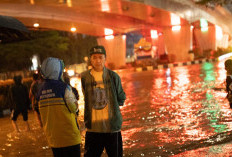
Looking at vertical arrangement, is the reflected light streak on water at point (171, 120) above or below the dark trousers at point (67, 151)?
below

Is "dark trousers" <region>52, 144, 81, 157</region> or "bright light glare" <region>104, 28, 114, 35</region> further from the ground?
"bright light glare" <region>104, 28, 114, 35</region>

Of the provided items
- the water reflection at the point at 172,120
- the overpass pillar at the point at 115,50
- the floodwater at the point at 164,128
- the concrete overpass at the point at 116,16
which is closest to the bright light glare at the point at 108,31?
the concrete overpass at the point at 116,16

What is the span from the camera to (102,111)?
4270mm

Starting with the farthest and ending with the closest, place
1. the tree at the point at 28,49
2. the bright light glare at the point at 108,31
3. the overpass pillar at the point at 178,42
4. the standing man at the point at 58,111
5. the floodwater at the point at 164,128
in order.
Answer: the tree at the point at 28,49 < the overpass pillar at the point at 178,42 < the bright light glare at the point at 108,31 < the floodwater at the point at 164,128 < the standing man at the point at 58,111

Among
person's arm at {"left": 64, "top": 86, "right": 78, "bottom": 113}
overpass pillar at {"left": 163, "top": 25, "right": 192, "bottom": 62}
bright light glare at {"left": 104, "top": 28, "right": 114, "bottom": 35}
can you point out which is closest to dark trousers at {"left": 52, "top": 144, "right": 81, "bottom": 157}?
person's arm at {"left": 64, "top": 86, "right": 78, "bottom": 113}

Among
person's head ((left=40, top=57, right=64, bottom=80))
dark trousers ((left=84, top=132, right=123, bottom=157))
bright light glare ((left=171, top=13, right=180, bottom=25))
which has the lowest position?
dark trousers ((left=84, top=132, right=123, bottom=157))

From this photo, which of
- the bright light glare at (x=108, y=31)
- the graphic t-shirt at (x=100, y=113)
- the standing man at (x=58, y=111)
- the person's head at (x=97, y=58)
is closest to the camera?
the standing man at (x=58, y=111)

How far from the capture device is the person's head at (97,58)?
4.39 m

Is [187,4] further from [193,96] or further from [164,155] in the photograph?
[164,155]

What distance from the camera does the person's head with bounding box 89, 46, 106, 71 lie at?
4.39 metres

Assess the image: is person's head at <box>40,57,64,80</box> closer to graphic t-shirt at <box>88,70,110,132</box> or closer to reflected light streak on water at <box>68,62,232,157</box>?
graphic t-shirt at <box>88,70,110,132</box>

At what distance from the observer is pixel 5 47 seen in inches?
1469

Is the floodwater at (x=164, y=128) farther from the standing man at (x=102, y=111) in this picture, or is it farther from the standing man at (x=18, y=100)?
the standing man at (x=102, y=111)

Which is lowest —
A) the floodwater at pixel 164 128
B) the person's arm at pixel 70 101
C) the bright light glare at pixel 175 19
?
the floodwater at pixel 164 128
